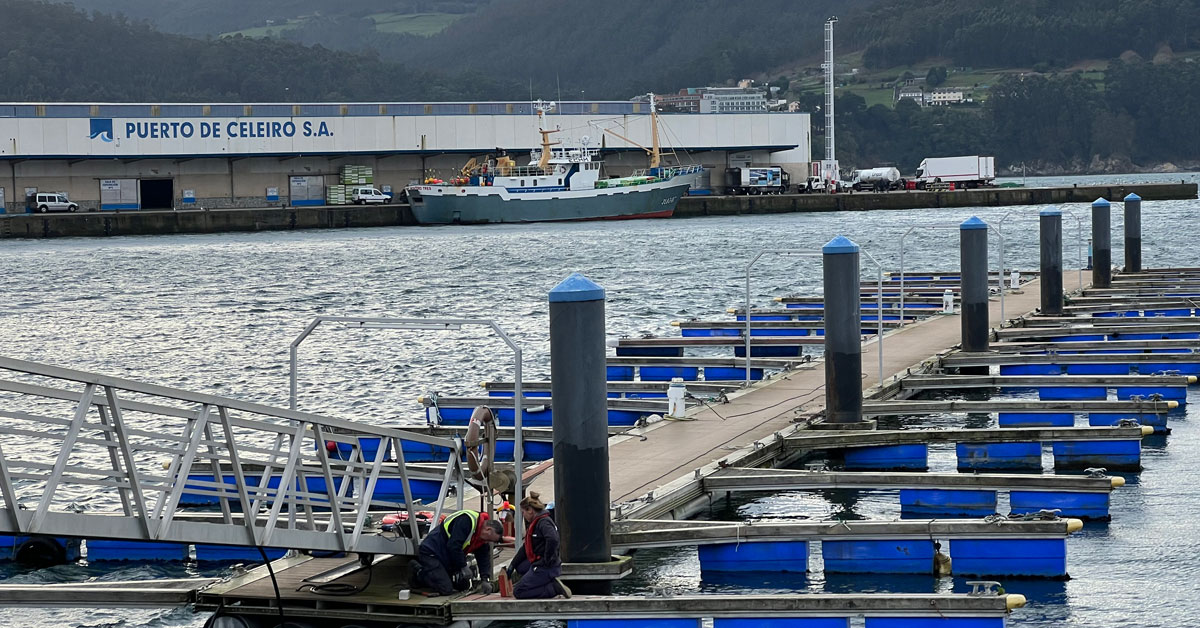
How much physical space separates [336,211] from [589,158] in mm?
19140

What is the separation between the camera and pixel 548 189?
11644cm

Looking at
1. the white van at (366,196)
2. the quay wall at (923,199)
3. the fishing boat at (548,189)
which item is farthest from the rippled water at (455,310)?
the white van at (366,196)

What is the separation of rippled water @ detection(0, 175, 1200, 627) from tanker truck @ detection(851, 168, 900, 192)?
→ 55.8 feet

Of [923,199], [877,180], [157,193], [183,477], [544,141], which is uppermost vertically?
[544,141]

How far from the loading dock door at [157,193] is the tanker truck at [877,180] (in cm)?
6123

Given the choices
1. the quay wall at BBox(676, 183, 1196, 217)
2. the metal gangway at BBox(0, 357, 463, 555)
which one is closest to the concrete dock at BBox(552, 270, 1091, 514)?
the metal gangway at BBox(0, 357, 463, 555)

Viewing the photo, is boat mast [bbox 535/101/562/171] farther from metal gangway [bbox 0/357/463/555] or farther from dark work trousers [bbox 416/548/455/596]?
dark work trousers [bbox 416/548/455/596]

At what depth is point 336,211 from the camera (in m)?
111

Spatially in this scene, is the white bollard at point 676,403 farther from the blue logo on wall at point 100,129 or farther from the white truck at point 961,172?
the white truck at point 961,172

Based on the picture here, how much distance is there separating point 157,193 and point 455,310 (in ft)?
205

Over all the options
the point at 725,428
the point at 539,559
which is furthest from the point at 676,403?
the point at 539,559

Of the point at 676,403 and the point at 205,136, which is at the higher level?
the point at 205,136

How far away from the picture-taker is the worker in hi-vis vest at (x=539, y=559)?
13.3 meters

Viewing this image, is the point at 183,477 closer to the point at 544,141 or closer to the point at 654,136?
the point at 544,141
